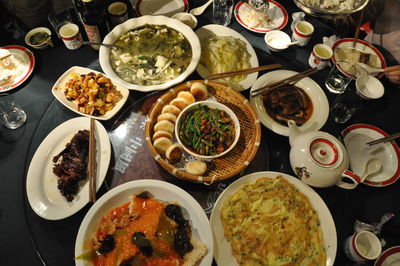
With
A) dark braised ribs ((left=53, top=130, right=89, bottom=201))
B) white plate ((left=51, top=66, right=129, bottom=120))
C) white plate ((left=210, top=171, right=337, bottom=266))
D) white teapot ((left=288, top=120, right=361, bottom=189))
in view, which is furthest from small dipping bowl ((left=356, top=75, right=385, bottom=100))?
dark braised ribs ((left=53, top=130, right=89, bottom=201))

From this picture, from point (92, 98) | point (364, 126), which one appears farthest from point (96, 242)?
point (364, 126)

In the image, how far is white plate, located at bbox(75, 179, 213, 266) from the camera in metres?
2.09

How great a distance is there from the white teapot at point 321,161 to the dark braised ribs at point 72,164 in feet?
6.13

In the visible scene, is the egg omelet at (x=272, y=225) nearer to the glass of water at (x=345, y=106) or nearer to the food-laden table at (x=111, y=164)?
the food-laden table at (x=111, y=164)

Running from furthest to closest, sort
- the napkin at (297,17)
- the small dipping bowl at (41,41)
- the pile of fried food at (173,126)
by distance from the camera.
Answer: the napkin at (297,17) < the small dipping bowl at (41,41) < the pile of fried food at (173,126)

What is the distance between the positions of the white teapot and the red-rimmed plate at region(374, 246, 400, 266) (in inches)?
22.6

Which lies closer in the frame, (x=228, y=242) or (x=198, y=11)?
(x=228, y=242)

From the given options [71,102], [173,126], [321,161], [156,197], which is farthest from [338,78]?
[71,102]

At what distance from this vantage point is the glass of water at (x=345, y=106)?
294cm

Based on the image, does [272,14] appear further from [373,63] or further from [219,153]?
[219,153]

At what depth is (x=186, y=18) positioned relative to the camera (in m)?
3.45

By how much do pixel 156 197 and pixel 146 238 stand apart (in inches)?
15.3

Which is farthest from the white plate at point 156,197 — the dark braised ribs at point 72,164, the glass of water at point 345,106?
the glass of water at point 345,106

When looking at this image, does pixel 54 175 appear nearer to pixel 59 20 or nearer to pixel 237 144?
pixel 237 144
